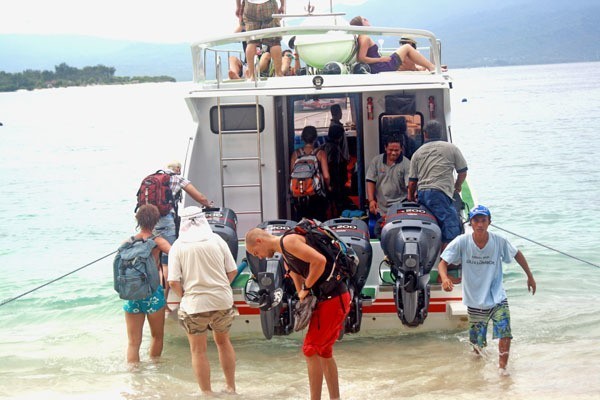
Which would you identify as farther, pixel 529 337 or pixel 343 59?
pixel 343 59

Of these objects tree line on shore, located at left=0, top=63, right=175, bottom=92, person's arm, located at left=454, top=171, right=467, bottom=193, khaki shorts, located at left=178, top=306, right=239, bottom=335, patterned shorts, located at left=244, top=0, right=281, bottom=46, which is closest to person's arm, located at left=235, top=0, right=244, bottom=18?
patterned shorts, located at left=244, top=0, right=281, bottom=46

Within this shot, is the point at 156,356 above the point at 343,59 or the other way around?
the other way around

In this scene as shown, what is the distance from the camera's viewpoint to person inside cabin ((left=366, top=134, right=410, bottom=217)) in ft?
28.2

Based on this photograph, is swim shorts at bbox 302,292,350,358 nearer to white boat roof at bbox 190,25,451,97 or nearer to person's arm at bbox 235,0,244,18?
white boat roof at bbox 190,25,451,97

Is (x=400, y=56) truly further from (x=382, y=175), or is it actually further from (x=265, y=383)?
(x=265, y=383)

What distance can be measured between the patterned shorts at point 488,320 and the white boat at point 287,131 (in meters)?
0.40

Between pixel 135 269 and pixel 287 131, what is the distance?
3312 mm

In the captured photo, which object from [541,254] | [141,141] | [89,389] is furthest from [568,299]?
[141,141]

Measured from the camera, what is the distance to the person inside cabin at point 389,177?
338 inches

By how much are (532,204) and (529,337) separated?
10602mm

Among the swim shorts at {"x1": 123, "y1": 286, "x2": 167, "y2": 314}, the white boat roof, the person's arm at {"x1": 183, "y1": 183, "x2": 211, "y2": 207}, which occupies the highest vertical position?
the white boat roof

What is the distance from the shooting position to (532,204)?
1880cm

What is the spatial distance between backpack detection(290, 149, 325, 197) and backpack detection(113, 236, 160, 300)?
1889 mm

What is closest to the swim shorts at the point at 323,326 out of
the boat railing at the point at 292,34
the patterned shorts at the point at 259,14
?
the boat railing at the point at 292,34
